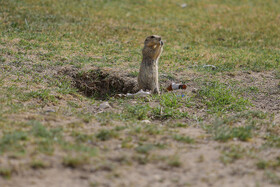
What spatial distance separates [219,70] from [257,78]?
82 centimetres

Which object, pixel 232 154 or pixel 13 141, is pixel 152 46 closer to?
pixel 232 154

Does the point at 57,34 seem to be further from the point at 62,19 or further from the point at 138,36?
the point at 138,36

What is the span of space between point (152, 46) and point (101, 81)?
1471 millimetres

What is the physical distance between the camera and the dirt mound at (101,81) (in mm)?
7297

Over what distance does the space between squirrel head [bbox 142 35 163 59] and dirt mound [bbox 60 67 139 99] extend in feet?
2.67

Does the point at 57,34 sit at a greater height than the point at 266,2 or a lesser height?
lesser

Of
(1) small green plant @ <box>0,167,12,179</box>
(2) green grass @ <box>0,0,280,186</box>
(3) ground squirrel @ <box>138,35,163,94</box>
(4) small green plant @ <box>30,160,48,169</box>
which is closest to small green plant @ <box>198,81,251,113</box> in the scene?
(2) green grass @ <box>0,0,280,186</box>

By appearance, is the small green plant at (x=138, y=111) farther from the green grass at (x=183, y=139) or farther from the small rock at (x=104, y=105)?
the green grass at (x=183, y=139)

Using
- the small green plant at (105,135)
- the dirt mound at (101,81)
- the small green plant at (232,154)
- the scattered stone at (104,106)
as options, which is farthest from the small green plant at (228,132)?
the dirt mound at (101,81)

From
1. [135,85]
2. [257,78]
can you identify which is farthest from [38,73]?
[257,78]

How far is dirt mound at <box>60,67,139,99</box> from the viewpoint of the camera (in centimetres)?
730

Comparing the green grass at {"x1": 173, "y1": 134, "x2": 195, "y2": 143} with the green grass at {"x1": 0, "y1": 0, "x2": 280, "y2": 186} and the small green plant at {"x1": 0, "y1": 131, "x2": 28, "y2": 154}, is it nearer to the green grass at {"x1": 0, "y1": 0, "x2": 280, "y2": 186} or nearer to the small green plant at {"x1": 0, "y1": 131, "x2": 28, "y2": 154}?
the green grass at {"x1": 0, "y1": 0, "x2": 280, "y2": 186}

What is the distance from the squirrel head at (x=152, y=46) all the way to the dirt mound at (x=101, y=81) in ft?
2.67

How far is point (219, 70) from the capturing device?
838cm
